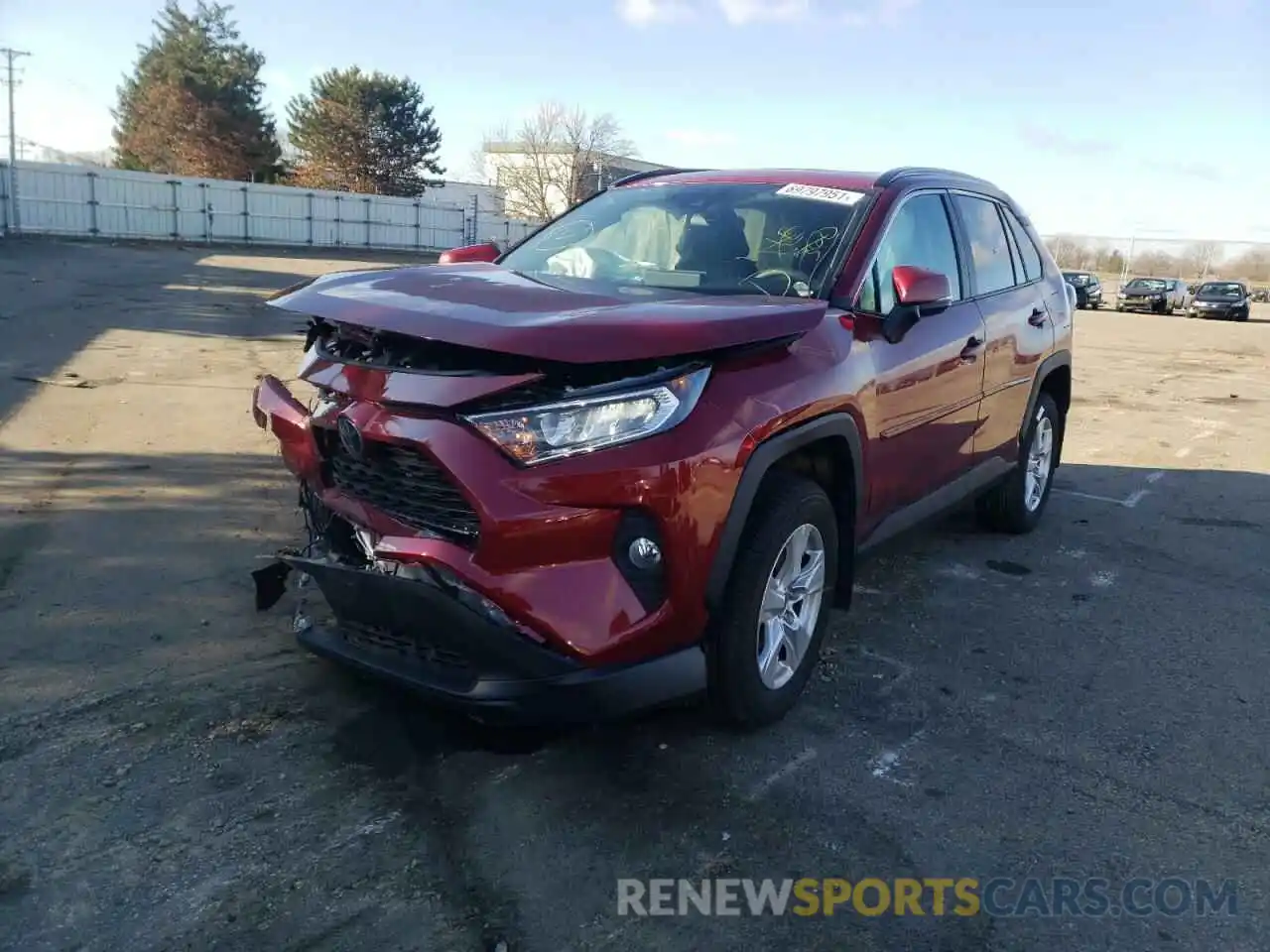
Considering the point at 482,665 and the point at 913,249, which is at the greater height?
the point at 913,249

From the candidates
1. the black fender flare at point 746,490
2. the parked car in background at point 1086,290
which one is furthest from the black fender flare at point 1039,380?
the parked car in background at point 1086,290

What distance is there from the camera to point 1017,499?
5910mm

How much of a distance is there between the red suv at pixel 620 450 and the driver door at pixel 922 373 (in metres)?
0.02

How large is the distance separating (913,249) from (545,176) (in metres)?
55.8

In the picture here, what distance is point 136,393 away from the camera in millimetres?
8453

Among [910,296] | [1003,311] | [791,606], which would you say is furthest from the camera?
[1003,311]

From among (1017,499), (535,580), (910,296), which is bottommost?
(1017,499)

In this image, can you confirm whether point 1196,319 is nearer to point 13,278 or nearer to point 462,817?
point 13,278

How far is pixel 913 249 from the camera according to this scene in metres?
4.38

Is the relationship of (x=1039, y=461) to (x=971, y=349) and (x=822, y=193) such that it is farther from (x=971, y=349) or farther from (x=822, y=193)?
(x=822, y=193)

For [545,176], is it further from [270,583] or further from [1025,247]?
[270,583]

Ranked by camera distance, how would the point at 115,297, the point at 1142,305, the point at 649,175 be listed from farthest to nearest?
the point at 1142,305 → the point at 115,297 → the point at 649,175

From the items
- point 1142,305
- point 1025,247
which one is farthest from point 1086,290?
point 1025,247

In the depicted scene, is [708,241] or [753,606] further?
[708,241]
